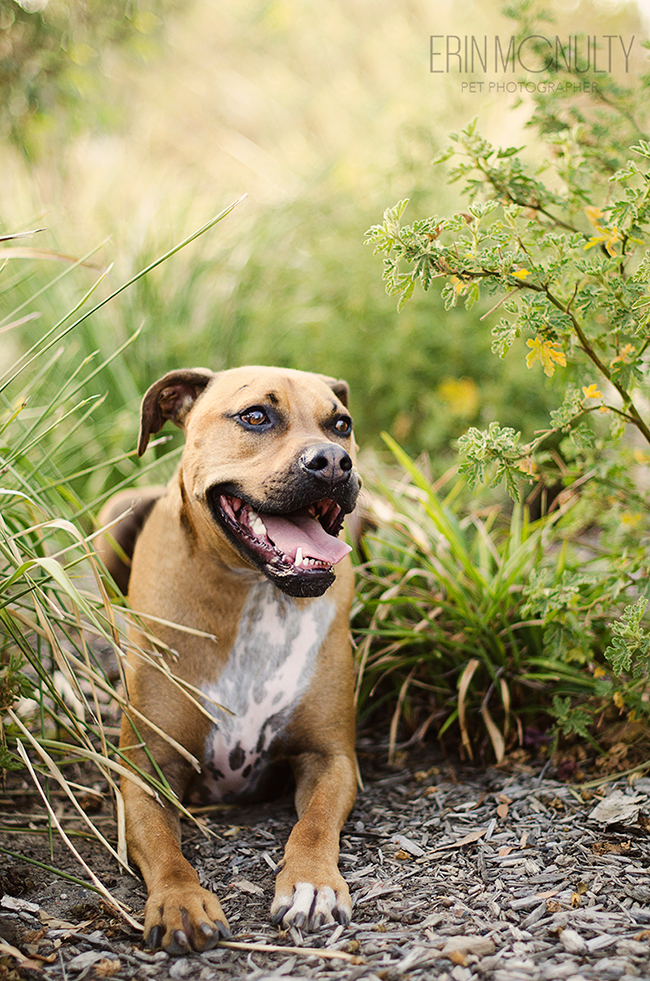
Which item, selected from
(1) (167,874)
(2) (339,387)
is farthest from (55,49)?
(1) (167,874)

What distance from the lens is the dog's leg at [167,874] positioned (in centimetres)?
180

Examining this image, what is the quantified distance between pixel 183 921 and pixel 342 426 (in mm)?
1383

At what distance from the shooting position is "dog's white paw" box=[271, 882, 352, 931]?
1.88m

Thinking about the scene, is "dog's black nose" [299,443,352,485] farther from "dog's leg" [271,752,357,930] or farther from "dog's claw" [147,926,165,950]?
"dog's claw" [147,926,165,950]

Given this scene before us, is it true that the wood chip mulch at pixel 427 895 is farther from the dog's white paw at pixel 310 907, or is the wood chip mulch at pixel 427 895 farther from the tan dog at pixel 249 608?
the tan dog at pixel 249 608

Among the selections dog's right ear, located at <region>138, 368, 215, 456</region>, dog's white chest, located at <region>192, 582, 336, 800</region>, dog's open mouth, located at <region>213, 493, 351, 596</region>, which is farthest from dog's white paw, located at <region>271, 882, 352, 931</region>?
dog's right ear, located at <region>138, 368, 215, 456</region>

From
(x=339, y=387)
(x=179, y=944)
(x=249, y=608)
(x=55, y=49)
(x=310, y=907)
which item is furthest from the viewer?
(x=55, y=49)

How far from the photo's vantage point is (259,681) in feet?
8.03

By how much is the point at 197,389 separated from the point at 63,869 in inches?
56.7

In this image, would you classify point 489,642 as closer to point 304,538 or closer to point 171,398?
point 304,538

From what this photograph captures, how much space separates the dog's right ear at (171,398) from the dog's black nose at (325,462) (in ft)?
2.04

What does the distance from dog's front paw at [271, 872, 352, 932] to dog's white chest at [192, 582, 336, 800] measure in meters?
0.56

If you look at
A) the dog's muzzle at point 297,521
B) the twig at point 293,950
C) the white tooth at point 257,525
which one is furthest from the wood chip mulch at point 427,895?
the white tooth at point 257,525

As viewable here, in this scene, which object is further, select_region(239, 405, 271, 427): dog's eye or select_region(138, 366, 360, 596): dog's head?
select_region(239, 405, 271, 427): dog's eye
